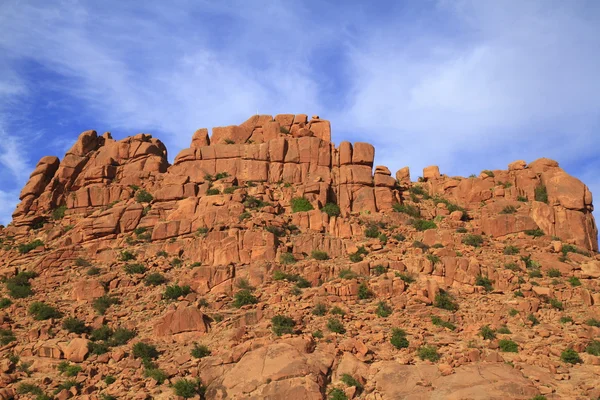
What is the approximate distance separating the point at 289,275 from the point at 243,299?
368 cm

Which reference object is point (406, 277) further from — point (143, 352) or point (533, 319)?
point (143, 352)

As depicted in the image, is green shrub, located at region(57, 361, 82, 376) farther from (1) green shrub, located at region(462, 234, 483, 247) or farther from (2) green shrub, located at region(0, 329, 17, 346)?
(1) green shrub, located at region(462, 234, 483, 247)

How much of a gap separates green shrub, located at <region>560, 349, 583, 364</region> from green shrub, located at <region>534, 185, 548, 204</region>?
18.8 m

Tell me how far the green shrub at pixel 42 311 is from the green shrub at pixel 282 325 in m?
13.7

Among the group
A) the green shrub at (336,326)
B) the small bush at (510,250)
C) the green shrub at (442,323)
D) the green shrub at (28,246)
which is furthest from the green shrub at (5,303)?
the small bush at (510,250)

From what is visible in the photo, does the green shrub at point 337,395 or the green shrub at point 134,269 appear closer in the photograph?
the green shrub at point 337,395

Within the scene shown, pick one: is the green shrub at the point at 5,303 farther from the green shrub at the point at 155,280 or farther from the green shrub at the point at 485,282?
the green shrub at the point at 485,282

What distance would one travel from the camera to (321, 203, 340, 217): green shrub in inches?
1970

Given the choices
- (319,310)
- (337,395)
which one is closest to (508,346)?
(337,395)

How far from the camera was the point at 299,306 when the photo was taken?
4003 centimetres

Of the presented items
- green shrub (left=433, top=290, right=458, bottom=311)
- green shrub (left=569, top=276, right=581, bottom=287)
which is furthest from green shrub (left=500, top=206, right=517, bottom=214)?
green shrub (left=433, top=290, right=458, bottom=311)

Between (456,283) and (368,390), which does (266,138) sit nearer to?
(456,283)

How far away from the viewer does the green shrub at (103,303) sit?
4203cm

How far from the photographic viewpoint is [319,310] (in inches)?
1556
